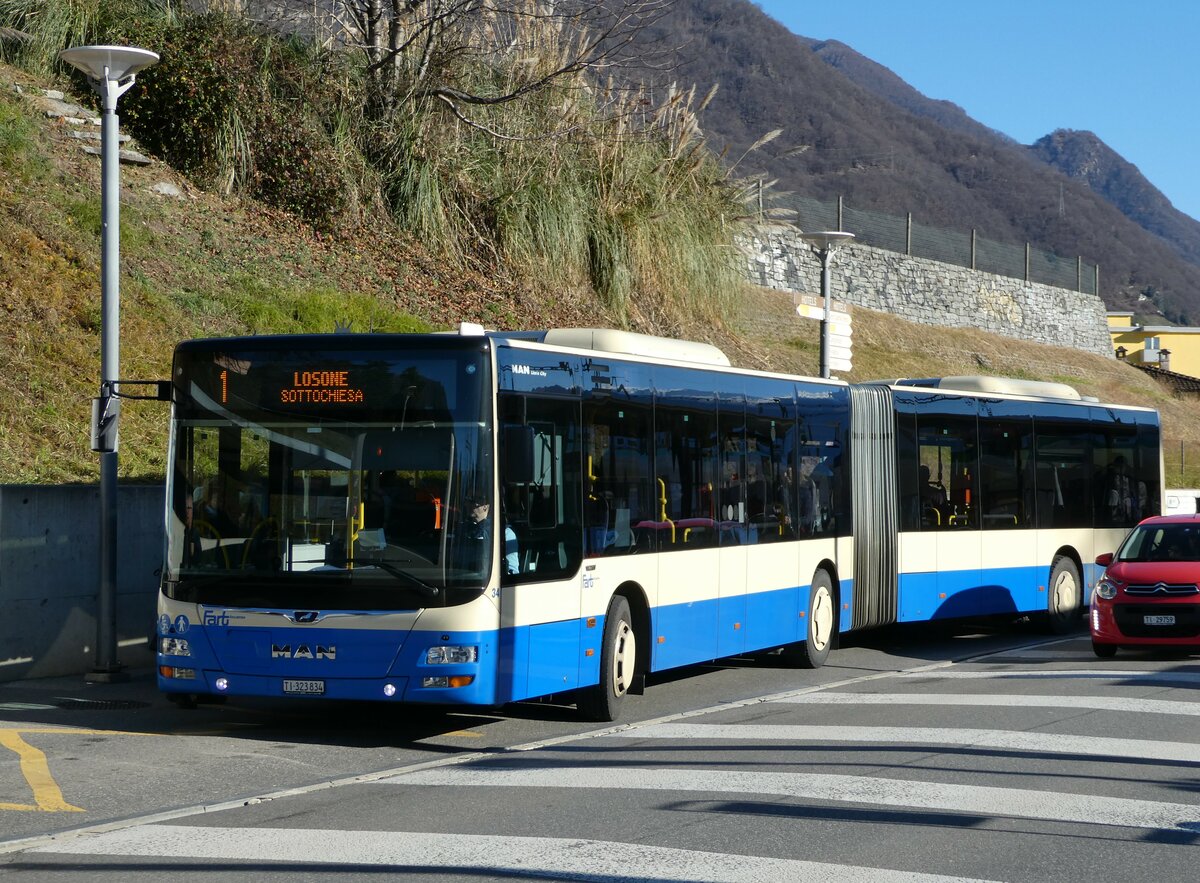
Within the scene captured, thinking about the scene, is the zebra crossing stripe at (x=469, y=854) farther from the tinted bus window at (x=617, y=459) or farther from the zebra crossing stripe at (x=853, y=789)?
the tinted bus window at (x=617, y=459)

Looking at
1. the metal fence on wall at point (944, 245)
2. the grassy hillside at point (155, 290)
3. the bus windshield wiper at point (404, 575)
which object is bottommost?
the bus windshield wiper at point (404, 575)

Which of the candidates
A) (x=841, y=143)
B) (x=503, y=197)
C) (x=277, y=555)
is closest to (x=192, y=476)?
(x=277, y=555)

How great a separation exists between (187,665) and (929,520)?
10276 millimetres

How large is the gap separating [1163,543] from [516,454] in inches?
377

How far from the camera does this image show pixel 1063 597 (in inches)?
806

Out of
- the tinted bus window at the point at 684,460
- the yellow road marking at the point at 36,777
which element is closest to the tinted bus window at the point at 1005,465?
the tinted bus window at the point at 684,460

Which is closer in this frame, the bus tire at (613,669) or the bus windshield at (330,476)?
the bus windshield at (330,476)

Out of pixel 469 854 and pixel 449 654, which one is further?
pixel 449 654

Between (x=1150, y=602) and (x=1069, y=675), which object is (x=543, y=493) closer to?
(x=1069, y=675)

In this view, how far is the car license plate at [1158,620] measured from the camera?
52.5 ft

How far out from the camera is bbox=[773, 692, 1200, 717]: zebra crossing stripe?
12.2 metres

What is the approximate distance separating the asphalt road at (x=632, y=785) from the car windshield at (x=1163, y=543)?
3400 millimetres

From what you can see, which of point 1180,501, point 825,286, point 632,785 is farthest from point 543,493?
point 1180,501

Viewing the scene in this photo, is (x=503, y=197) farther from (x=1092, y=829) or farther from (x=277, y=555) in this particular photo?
(x=1092, y=829)
